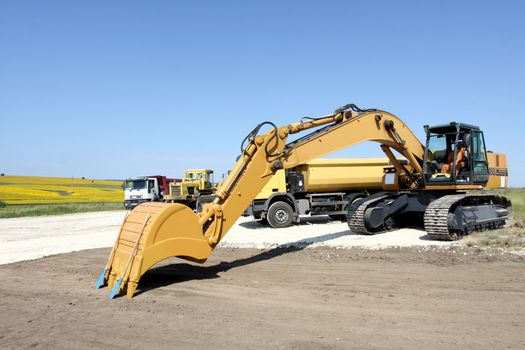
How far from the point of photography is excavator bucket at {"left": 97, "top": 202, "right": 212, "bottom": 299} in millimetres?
6887

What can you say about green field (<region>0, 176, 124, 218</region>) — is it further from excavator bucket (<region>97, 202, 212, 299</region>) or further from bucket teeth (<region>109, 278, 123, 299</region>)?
bucket teeth (<region>109, 278, 123, 299</region>)

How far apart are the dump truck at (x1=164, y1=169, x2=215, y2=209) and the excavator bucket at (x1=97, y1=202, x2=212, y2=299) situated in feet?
73.8

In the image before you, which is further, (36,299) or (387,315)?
(36,299)

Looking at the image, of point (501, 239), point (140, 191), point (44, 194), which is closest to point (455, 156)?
point (501, 239)

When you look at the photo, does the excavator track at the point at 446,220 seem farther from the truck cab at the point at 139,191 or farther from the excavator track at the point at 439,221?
the truck cab at the point at 139,191

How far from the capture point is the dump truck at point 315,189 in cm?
1766

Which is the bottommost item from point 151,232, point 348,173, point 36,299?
point 36,299

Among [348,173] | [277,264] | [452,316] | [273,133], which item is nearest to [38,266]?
[277,264]

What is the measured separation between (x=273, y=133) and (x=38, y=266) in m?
5.96

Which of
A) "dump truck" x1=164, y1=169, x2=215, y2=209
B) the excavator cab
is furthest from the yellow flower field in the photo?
the excavator cab

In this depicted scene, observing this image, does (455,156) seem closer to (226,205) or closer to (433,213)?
(433,213)

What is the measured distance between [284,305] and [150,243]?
7.71ft

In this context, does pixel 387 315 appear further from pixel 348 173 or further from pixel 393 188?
pixel 348 173

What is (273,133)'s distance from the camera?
29.9 feet
